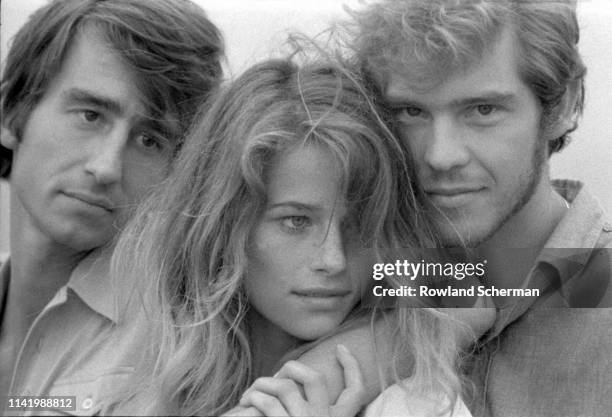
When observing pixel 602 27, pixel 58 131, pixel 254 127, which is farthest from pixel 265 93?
pixel 602 27

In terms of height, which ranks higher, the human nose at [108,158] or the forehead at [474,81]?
the forehead at [474,81]

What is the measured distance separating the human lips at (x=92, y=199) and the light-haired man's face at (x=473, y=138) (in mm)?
413

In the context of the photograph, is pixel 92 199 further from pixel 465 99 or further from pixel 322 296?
pixel 465 99

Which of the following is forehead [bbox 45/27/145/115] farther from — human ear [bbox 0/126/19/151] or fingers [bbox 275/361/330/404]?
fingers [bbox 275/361/330/404]

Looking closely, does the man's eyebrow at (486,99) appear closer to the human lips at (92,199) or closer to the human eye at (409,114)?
the human eye at (409,114)

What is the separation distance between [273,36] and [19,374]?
1.89 feet

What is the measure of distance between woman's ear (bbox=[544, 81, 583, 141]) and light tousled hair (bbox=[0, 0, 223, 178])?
1.54 feet

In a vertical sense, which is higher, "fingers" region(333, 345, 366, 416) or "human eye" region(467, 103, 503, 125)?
"human eye" region(467, 103, 503, 125)

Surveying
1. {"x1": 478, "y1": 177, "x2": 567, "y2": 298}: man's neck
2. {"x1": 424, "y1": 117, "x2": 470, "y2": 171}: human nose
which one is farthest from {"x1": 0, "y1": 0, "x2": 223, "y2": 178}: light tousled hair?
{"x1": 478, "y1": 177, "x2": 567, "y2": 298}: man's neck

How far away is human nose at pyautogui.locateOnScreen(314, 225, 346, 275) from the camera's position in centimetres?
101

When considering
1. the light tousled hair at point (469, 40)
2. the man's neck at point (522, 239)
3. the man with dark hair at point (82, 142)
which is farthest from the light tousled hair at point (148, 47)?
the man's neck at point (522, 239)

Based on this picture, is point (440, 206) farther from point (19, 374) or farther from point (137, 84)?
point (19, 374)

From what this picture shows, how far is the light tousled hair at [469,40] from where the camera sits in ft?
3.54

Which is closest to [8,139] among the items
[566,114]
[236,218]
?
[236,218]
